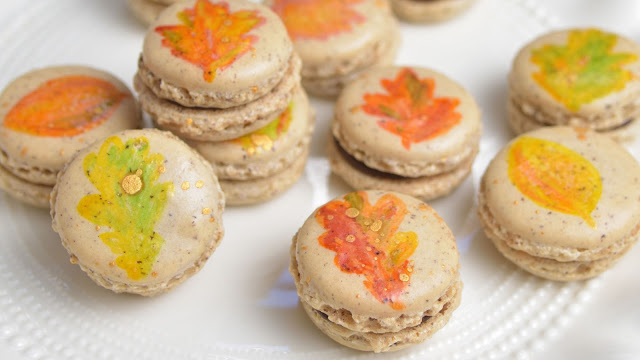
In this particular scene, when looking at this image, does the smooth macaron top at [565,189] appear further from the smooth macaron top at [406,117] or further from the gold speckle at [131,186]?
the gold speckle at [131,186]

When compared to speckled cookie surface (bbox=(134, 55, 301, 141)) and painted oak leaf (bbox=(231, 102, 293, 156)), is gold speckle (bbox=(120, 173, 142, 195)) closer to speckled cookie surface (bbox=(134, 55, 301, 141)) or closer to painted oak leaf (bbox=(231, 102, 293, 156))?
speckled cookie surface (bbox=(134, 55, 301, 141))

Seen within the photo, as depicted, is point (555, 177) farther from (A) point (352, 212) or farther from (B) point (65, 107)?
(B) point (65, 107)

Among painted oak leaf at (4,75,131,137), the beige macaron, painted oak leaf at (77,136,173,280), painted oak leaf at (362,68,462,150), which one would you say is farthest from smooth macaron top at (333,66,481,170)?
painted oak leaf at (4,75,131,137)

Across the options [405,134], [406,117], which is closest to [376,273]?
[405,134]

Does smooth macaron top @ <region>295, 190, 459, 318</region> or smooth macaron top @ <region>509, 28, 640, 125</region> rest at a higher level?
smooth macaron top @ <region>509, 28, 640, 125</region>

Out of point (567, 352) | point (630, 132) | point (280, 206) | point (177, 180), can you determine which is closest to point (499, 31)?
point (630, 132)

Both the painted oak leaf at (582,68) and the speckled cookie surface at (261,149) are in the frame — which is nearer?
the speckled cookie surface at (261,149)

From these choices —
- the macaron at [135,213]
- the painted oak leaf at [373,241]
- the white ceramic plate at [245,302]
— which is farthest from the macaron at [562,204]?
the macaron at [135,213]
